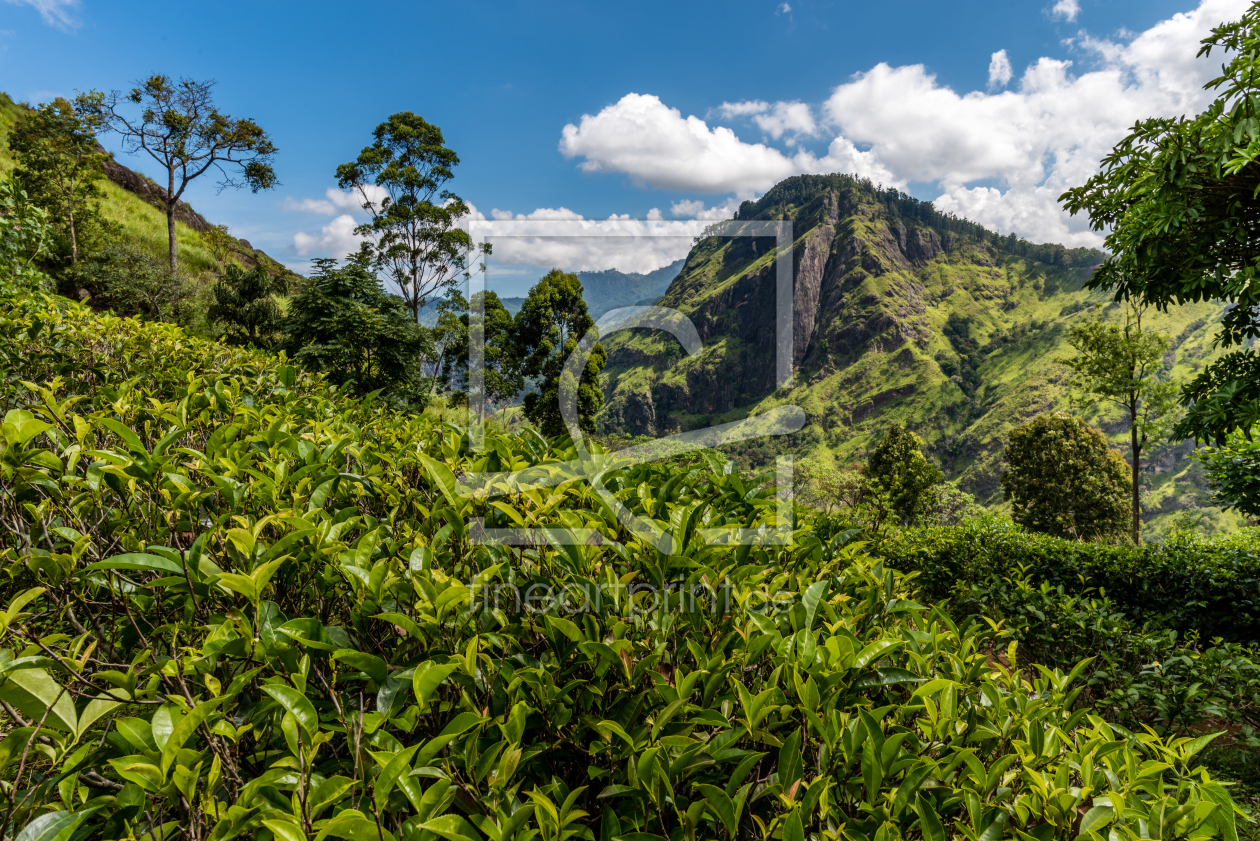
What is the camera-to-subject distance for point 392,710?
3.03 feet

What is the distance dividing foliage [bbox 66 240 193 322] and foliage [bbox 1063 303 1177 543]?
28.1m

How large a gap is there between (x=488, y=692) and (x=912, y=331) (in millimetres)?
106998

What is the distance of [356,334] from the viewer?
41.6 feet

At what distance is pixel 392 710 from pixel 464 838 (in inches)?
13.3

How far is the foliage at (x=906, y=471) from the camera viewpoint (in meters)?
21.1

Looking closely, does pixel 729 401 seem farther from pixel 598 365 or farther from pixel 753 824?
pixel 753 824

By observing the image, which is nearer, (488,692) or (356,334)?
(488,692)

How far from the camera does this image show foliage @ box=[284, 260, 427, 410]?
12.5m

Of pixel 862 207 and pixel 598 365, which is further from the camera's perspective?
pixel 862 207

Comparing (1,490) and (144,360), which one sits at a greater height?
(144,360)

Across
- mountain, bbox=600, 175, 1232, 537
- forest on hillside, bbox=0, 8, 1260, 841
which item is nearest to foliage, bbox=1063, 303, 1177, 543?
mountain, bbox=600, 175, 1232, 537

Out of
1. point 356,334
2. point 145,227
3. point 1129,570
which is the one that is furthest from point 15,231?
point 145,227

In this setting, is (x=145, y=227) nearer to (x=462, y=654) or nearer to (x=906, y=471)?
(x=462, y=654)

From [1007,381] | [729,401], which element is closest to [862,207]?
[1007,381]
